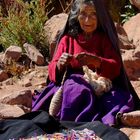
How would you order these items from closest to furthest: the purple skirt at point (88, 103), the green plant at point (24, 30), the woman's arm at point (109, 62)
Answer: the purple skirt at point (88, 103)
the woman's arm at point (109, 62)
the green plant at point (24, 30)

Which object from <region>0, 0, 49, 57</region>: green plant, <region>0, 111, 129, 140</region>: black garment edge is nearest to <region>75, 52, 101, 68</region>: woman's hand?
<region>0, 111, 129, 140</region>: black garment edge

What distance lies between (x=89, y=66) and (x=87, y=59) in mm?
200

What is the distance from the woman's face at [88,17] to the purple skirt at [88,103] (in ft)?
1.44

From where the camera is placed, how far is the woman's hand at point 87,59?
4.15 m

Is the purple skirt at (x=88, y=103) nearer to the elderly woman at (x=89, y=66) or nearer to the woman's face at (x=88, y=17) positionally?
the elderly woman at (x=89, y=66)

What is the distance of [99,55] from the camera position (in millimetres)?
4336

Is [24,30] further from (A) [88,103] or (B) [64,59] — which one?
(A) [88,103]

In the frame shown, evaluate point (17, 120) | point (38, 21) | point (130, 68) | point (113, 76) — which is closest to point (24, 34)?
point (38, 21)

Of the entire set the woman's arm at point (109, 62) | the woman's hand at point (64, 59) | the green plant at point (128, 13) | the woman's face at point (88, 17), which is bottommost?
the green plant at point (128, 13)

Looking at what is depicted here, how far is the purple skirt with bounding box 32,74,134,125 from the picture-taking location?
13.3ft

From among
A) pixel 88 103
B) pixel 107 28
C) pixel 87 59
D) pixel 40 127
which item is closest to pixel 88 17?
pixel 107 28

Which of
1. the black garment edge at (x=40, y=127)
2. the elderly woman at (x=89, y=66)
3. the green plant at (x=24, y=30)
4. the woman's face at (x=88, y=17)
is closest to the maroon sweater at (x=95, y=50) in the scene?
the elderly woman at (x=89, y=66)

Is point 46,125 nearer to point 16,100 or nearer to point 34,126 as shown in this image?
point 34,126

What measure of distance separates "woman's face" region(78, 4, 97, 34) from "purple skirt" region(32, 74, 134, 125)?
1.44 ft
